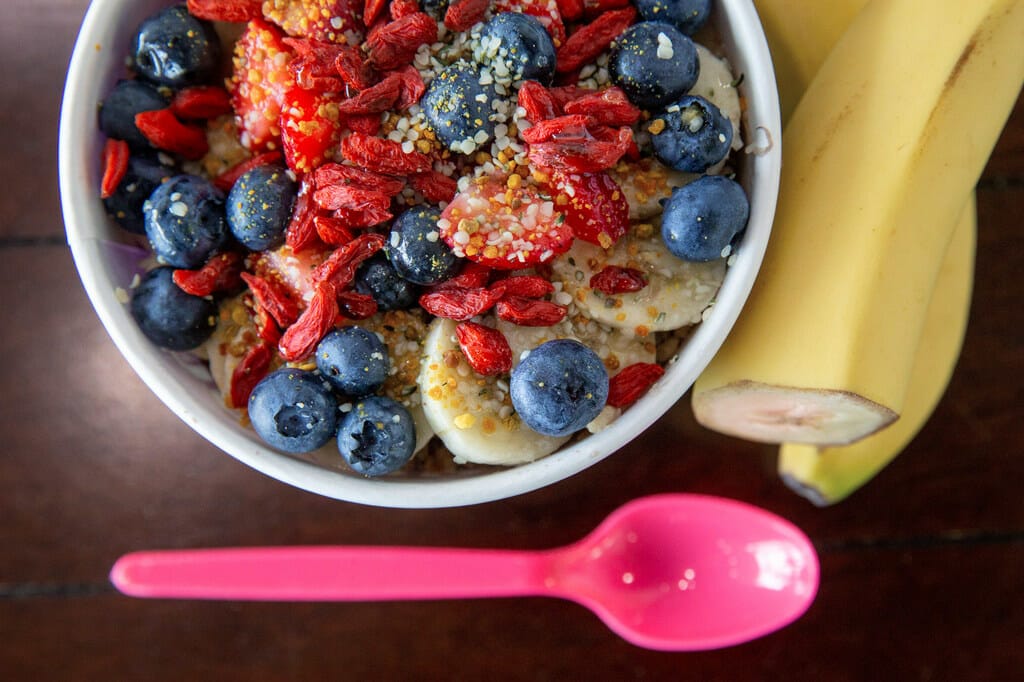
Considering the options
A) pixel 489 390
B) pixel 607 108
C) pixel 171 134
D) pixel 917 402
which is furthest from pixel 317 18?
pixel 917 402

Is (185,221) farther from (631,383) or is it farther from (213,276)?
(631,383)

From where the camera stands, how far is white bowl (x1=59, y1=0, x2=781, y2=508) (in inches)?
29.4

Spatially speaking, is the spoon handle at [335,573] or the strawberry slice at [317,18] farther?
the spoon handle at [335,573]

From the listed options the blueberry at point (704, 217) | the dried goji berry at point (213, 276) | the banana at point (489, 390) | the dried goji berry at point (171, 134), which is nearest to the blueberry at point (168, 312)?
the dried goji berry at point (213, 276)

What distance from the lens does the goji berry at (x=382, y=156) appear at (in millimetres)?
727

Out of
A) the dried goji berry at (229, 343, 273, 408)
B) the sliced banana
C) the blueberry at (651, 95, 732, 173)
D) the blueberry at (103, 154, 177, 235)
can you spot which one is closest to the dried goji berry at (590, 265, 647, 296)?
the sliced banana

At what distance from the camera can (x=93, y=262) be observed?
77 centimetres

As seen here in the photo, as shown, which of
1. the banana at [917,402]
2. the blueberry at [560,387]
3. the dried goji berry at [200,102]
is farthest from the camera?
the banana at [917,402]

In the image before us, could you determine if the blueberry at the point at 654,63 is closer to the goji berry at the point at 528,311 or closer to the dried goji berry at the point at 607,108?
the dried goji berry at the point at 607,108

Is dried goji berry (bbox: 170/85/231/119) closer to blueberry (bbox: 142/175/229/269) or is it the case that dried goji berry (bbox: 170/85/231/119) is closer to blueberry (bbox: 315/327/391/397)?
blueberry (bbox: 142/175/229/269)

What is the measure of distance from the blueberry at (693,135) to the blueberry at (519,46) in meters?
0.12

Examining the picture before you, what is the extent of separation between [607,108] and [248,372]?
1.41ft

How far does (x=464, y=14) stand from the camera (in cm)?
74

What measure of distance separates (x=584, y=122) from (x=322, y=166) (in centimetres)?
25
